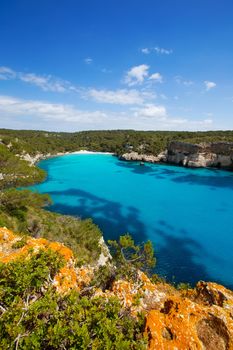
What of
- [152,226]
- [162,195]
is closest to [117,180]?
[162,195]

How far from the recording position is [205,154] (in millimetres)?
70062

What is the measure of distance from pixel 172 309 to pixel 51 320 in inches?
118

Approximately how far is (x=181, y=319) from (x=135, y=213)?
1008 inches

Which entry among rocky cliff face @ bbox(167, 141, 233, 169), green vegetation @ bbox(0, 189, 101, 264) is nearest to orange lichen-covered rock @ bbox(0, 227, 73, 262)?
green vegetation @ bbox(0, 189, 101, 264)

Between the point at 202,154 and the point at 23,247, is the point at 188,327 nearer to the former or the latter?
the point at 23,247

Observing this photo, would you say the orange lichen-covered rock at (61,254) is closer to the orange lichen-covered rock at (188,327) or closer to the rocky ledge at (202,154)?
the orange lichen-covered rock at (188,327)

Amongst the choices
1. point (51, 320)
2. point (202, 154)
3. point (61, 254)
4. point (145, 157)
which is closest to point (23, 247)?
point (61, 254)

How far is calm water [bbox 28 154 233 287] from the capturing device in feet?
64.0

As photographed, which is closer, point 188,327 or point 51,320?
point 51,320

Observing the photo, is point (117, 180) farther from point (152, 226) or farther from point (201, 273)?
point (201, 273)

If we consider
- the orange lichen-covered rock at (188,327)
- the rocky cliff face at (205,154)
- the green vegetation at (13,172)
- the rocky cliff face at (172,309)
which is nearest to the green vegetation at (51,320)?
the orange lichen-covered rock at (188,327)

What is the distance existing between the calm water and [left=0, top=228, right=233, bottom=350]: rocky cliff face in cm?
1088

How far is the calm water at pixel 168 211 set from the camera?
19500 mm

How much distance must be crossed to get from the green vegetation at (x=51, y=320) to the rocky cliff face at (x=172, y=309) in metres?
0.50
